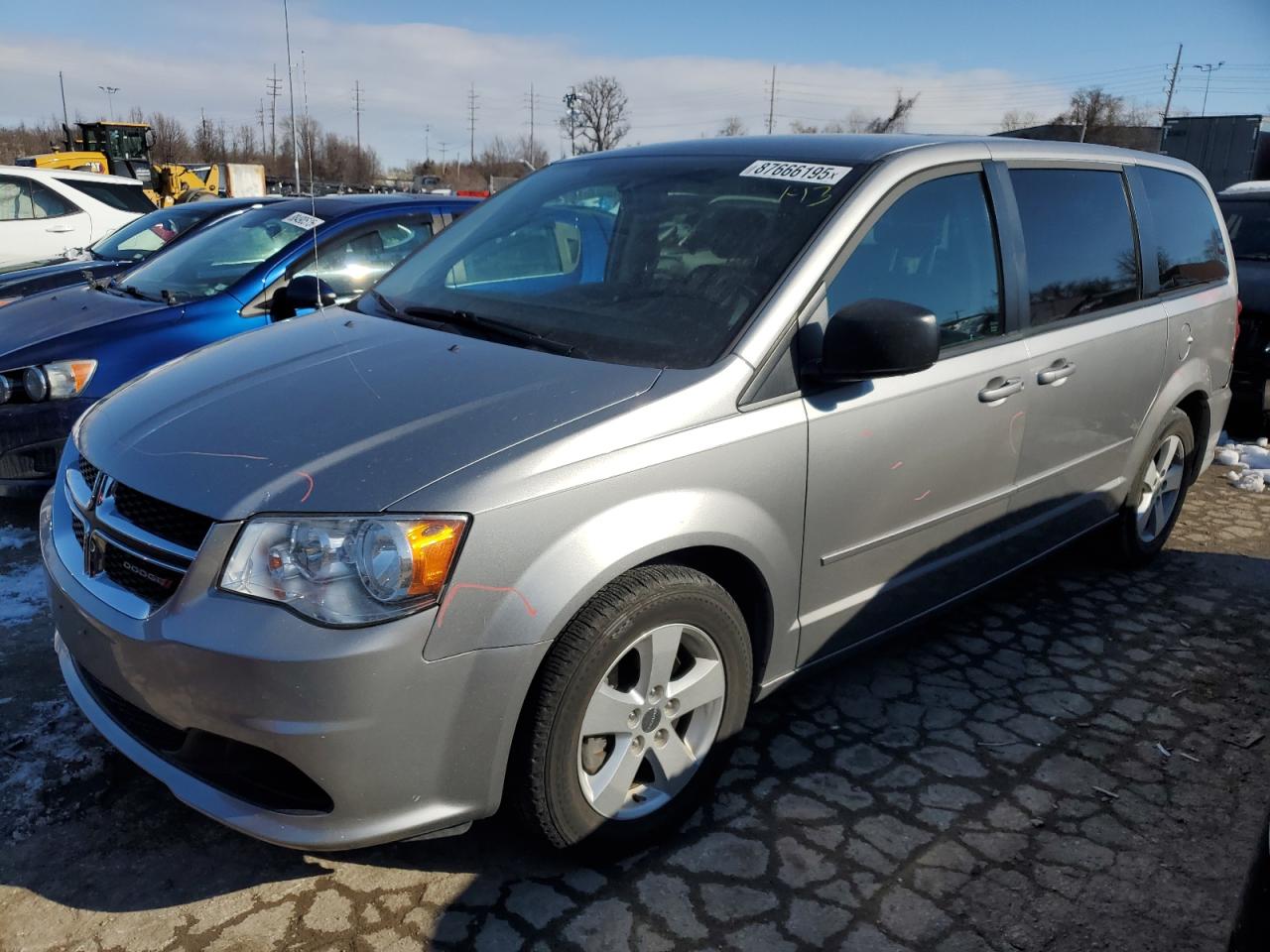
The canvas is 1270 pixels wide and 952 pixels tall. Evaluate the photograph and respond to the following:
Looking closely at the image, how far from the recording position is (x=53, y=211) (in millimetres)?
10625

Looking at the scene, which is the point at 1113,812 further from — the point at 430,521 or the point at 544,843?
the point at 430,521

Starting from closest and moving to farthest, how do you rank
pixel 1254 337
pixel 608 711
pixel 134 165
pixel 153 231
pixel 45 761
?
pixel 608 711
pixel 45 761
pixel 1254 337
pixel 153 231
pixel 134 165

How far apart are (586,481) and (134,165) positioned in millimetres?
28324

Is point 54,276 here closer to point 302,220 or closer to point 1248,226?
point 302,220

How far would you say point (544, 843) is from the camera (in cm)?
239

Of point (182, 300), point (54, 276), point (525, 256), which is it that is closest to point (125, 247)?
point (54, 276)

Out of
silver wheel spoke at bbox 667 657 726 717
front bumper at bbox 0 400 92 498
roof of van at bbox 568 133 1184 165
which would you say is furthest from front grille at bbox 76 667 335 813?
front bumper at bbox 0 400 92 498

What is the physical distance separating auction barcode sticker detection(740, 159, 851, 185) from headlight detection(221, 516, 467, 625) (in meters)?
1.60

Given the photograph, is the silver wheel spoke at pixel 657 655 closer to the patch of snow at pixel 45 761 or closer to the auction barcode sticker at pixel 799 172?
the auction barcode sticker at pixel 799 172

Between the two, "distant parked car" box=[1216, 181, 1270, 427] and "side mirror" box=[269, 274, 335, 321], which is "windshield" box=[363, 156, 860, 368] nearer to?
"side mirror" box=[269, 274, 335, 321]

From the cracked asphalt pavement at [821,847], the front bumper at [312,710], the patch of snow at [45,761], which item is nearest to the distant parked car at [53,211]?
the cracked asphalt pavement at [821,847]

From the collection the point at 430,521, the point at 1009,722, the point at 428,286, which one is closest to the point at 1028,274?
the point at 1009,722

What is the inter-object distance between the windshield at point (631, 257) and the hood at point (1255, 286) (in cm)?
557

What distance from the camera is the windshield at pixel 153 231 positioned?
7809 millimetres
